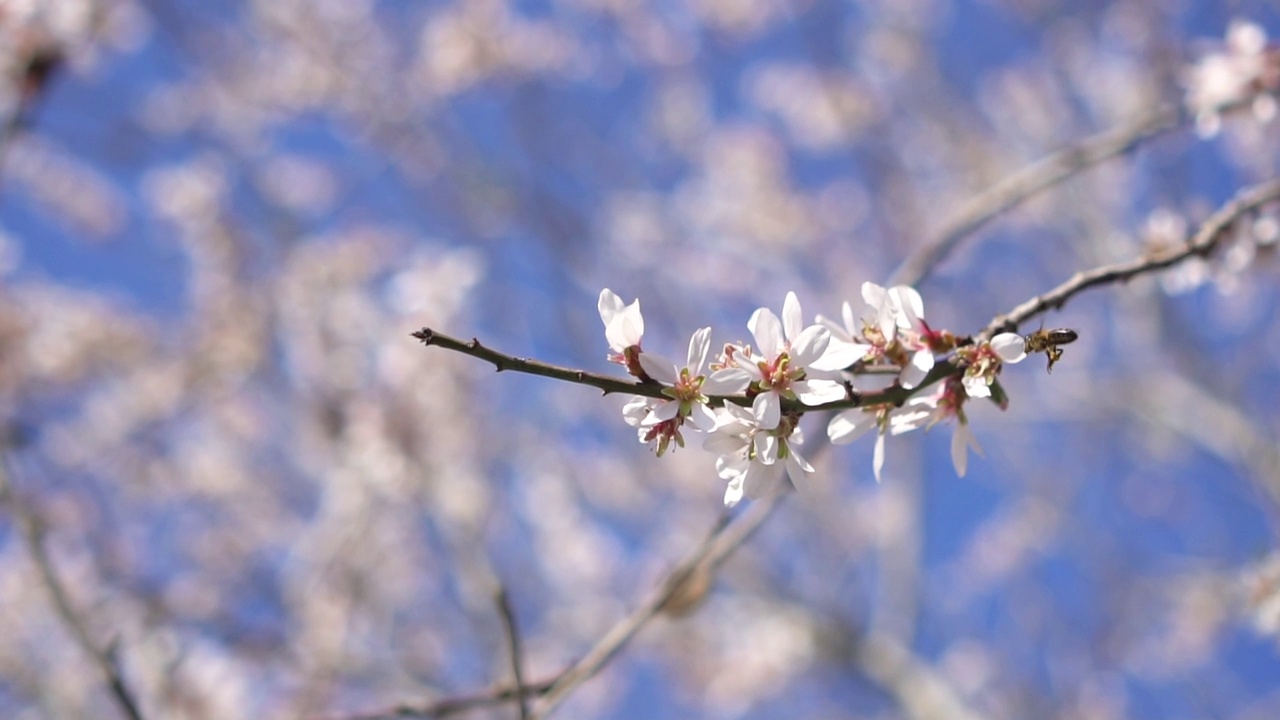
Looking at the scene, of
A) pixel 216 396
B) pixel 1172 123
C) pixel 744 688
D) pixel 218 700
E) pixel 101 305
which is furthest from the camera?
pixel 101 305

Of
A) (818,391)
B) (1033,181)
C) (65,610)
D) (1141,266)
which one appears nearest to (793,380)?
(818,391)

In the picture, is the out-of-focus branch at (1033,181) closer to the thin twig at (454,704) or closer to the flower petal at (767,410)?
the flower petal at (767,410)

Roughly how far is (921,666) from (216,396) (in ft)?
16.8

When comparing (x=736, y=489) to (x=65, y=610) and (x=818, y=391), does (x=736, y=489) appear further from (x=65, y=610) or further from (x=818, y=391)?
(x=65, y=610)

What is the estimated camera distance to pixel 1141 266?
4.18 ft

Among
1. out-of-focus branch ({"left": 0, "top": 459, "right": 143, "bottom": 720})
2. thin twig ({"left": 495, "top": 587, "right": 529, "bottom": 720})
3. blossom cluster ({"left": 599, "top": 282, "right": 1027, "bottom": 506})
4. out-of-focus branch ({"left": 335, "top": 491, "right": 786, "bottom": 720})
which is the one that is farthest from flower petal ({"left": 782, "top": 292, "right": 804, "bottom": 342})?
out-of-focus branch ({"left": 0, "top": 459, "right": 143, "bottom": 720})

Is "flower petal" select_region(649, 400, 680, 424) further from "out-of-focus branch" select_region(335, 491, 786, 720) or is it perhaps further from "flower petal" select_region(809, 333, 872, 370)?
"out-of-focus branch" select_region(335, 491, 786, 720)

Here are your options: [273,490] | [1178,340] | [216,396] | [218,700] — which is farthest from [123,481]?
[1178,340]

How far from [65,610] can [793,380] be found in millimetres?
1629

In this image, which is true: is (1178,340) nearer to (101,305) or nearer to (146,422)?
(146,422)

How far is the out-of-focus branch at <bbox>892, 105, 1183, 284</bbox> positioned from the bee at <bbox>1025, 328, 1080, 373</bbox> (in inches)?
29.6

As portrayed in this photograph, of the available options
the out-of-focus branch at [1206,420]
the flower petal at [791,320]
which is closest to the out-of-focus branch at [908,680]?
the out-of-focus branch at [1206,420]

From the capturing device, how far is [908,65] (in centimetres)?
716

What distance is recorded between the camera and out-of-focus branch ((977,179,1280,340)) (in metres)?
1.16
